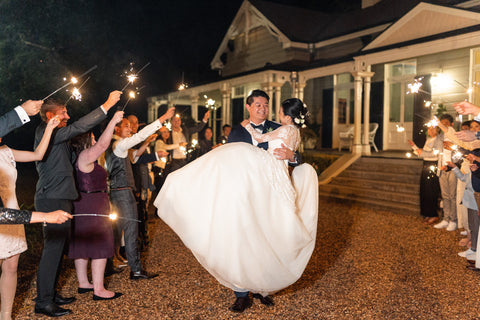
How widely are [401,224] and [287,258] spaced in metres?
5.82

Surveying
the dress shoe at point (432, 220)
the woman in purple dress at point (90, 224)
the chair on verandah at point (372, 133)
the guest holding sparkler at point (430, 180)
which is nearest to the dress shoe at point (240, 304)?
the woman in purple dress at point (90, 224)

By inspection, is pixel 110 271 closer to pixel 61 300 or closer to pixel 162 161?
pixel 61 300

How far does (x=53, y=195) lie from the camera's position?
4285 mm

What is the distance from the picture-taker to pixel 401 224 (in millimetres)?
9039

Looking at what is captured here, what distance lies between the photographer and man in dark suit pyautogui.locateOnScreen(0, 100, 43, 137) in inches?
124

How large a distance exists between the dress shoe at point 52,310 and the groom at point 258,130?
5.76ft

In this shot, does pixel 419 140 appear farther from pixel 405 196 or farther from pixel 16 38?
pixel 16 38

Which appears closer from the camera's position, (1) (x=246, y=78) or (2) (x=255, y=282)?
(2) (x=255, y=282)

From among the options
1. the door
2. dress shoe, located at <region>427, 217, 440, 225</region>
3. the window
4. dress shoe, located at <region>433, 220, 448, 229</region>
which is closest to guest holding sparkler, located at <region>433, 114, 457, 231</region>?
dress shoe, located at <region>433, 220, 448, 229</region>

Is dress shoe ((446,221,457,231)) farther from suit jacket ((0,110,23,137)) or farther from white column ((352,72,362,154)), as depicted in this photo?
suit jacket ((0,110,23,137))

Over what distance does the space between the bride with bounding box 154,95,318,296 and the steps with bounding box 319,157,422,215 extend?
23.3 feet

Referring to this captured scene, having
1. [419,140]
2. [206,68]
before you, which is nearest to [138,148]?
[419,140]

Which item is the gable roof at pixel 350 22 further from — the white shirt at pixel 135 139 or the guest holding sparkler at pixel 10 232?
the guest holding sparkler at pixel 10 232

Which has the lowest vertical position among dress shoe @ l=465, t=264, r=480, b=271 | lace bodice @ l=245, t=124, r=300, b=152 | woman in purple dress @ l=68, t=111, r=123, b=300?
dress shoe @ l=465, t=264, r=480, b=271
